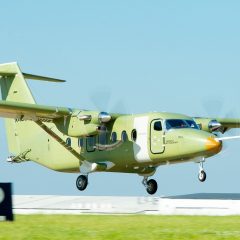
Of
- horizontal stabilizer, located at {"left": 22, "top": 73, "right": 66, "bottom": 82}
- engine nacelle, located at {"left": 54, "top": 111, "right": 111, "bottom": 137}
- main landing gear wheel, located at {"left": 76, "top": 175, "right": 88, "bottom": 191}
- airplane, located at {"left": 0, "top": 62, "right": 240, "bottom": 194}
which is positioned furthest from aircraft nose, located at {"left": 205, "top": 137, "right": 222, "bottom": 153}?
horizontal stabilizer, located at {"left": 22, "top": 73, "right": 66, "bottom": 82}

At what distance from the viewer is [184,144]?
29375mm

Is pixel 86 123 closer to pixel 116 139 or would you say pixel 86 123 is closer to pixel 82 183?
pixel 116 139

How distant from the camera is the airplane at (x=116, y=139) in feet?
97.6

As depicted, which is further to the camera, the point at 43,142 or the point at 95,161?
the point at 43,142

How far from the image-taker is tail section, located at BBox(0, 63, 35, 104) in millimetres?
36688

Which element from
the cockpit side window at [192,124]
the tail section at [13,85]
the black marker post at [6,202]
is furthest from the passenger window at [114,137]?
the black marker post at [6,202]

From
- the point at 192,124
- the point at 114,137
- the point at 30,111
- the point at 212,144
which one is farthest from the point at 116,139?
the point at 212,144

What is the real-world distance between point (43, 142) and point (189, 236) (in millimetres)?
21740

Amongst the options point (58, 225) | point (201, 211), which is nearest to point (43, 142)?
point (201, 211)

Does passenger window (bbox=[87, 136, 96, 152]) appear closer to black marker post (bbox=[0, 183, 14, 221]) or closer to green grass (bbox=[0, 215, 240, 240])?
green grass (bbox=[0, 215, 240, 240])

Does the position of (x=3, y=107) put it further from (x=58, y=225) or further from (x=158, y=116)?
(x=58, y=225)

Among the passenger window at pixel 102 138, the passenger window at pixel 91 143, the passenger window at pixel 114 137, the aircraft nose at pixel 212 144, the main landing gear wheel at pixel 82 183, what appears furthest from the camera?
the main landing gear wheel at pixel 82 183

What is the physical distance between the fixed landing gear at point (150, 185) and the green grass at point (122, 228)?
1234 cm

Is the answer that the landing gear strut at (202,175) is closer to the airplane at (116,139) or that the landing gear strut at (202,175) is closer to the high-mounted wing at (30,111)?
the airplane at (116,139)
